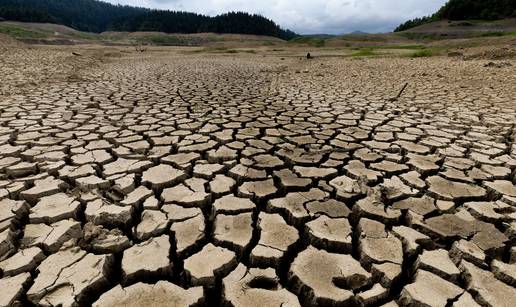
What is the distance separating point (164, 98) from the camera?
4918 mm

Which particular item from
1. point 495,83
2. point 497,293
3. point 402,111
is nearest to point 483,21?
point 495,83

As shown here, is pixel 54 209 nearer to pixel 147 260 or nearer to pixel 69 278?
pixel 69 278

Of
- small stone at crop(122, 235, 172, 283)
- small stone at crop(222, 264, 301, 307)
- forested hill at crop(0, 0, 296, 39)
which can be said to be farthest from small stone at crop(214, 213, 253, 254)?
forested hill at crop(0, 0, 296, 39)

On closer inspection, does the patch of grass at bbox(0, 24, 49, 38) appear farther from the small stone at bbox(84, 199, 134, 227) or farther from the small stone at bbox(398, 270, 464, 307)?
the small stone at bbox(398, 270, 464, 307)

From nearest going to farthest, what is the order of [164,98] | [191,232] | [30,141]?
[191,232]
[30,141]
[164,98]

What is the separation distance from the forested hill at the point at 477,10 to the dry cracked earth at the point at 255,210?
52.4 metres

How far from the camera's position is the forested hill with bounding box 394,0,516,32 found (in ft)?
141

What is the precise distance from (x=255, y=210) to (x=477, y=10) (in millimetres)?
58867

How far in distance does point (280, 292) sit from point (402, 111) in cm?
365

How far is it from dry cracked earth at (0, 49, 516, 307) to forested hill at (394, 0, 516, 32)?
172ft

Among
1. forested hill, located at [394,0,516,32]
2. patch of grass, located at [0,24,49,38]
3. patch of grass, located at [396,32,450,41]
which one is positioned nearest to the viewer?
patch of grass, located at [0,24,49,38]

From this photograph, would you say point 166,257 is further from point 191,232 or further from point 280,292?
point 280,292

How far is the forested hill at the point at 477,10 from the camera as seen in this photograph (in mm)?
42875

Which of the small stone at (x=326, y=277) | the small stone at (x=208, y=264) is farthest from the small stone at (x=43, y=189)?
the small stone at (x=326, y=277)
